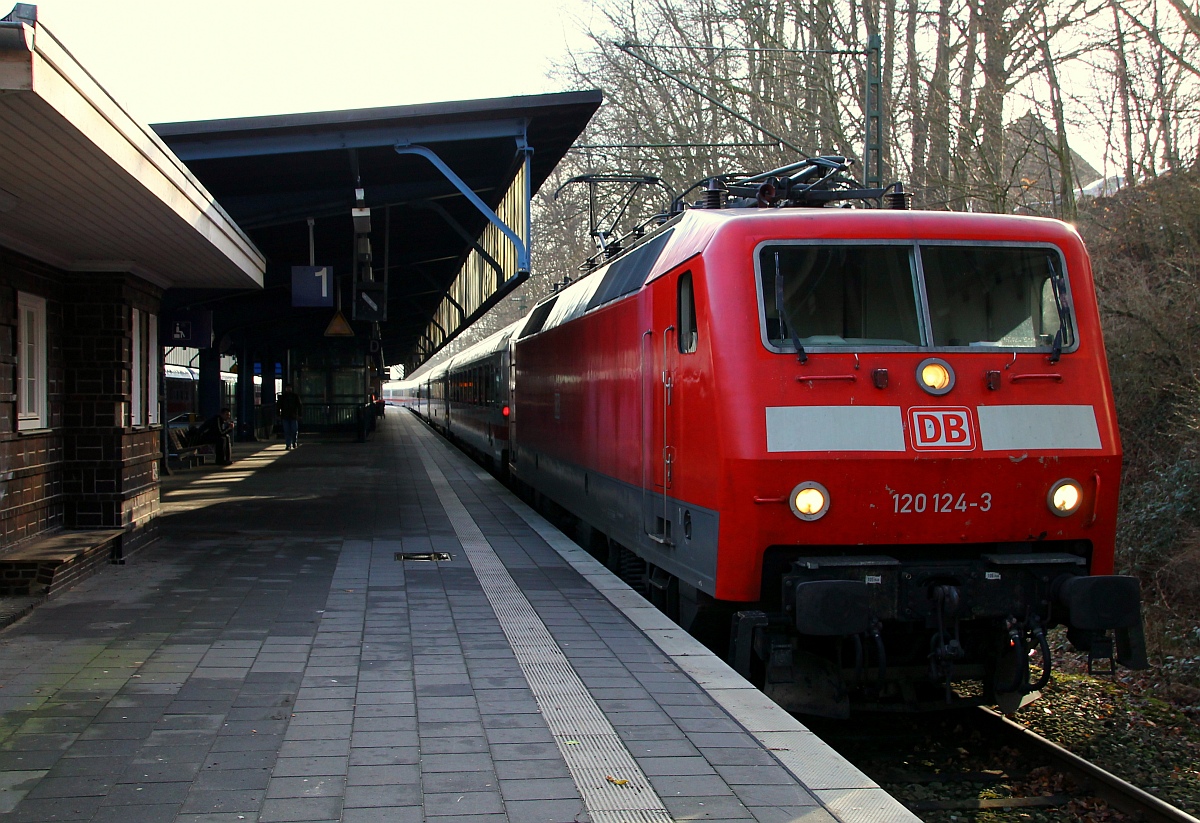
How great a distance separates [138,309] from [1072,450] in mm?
8487

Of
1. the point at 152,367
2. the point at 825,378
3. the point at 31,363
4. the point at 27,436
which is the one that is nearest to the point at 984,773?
the point at 825,378

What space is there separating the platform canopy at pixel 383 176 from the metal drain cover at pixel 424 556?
14.2ft

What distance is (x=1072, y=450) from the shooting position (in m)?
6.02

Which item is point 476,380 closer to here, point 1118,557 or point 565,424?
point 565,424

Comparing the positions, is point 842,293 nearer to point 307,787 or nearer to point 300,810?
point 307,787

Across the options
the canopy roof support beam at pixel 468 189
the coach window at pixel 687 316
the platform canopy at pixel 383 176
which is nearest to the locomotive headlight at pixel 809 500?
the coach window at pixel 687 316

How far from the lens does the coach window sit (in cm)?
654

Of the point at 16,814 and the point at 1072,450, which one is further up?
the point at 1072,450

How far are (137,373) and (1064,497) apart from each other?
334 inches

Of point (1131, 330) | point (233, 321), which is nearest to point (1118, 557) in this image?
point (1131, 330)

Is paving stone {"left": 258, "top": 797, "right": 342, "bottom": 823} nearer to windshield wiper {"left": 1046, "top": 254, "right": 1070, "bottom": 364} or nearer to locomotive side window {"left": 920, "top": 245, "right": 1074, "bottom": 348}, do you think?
locomotive side window {"left": 920, "top": 245, "right": 1074, "bottom": 348}

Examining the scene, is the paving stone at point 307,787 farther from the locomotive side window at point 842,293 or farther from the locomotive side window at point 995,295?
the locomotive side window at point 995,295

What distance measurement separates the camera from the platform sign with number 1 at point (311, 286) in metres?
14.2

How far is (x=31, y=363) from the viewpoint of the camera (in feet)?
29.6
